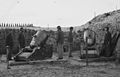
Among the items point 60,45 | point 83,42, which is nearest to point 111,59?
point 83,42

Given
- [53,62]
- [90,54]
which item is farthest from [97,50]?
[53,62]

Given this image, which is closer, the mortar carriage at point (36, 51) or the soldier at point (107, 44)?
the mortar carriage at point (36, 51)

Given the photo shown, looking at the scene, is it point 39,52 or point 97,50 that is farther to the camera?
point 97,50

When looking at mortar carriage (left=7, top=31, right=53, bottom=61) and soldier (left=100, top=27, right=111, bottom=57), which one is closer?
mortar carriage (left=7, top=31, right=53, bottom=61)

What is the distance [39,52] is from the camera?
1193 cm

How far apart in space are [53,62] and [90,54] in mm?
2731

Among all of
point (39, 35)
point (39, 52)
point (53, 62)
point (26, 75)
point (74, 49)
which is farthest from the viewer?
point (74, 49)

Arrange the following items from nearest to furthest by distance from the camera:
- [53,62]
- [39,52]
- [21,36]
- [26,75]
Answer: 1. [26,75]
2. [53,62]
3. [39,52]
4. [21,36]

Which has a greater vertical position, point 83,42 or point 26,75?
point 83,42

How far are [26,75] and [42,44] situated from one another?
529 centimetres

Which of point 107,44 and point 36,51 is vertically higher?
point 107,44

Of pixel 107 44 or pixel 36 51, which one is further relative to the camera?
pixel 107 44

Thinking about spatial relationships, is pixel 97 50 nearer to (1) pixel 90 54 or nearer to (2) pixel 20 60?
(1) pixel 90 54

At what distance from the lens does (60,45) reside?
12.6m
